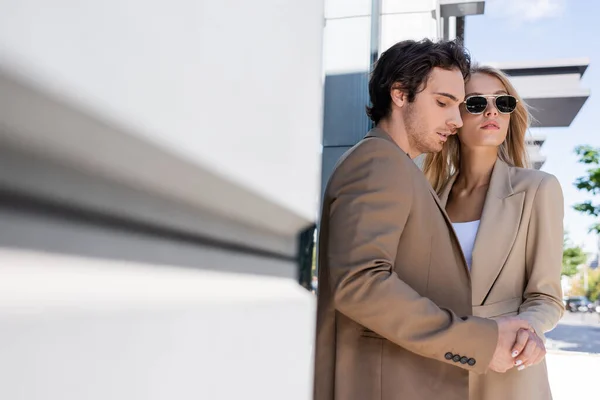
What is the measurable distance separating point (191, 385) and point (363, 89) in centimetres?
271

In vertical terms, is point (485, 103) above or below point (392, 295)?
above

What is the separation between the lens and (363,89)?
309 cm

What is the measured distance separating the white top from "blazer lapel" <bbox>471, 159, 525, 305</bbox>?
41 mm

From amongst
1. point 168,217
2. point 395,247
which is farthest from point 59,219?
point 395,247

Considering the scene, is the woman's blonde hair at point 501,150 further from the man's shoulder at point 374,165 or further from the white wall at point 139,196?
the white wall at point 139,196

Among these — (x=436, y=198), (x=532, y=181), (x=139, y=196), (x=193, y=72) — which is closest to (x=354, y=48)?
(x=532, y=181)

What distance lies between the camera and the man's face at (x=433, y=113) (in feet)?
4.94

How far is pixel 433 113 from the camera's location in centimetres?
152

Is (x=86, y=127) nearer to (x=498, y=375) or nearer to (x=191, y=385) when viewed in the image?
(x=191, y=385)

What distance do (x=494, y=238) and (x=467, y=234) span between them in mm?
104

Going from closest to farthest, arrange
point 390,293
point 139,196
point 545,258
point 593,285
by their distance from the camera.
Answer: point 139,196 < point 390,293 < point 545,258 < point 593,285

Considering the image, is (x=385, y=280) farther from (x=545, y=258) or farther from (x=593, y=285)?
(x=593, y=285)

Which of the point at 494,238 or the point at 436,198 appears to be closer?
the point at 436,198

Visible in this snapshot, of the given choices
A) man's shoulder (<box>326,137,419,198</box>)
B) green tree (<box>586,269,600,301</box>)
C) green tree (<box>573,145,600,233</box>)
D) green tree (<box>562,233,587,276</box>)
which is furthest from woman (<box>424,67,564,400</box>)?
green tree (<box>586,269,600,301</box>)
